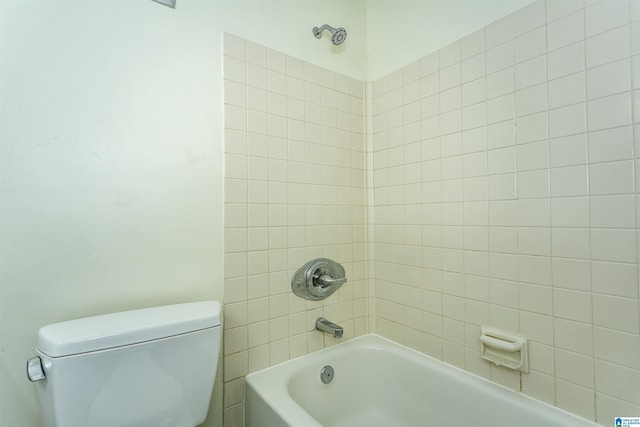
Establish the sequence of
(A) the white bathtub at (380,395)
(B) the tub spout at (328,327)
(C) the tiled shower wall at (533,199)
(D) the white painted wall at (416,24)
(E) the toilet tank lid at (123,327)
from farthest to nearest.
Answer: (B) the tub spout at (328,327) < (D) the white painted wall at (416,24) < (A) the white bathtub at (380,395) < (C) the tiled shower wall at (533,199) < (E) the toilet tank lid at (123,327)

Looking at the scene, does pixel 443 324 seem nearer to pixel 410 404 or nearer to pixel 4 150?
pixel 410 404

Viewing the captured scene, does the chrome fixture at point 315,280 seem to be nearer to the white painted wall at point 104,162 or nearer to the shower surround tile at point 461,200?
the shower surround tile at point 461,200

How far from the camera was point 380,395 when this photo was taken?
1.48 metres

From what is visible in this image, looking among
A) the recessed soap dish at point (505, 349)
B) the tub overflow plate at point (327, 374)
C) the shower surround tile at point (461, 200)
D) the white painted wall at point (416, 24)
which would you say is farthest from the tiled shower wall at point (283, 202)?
the recessed soap dish at point (505, 349)

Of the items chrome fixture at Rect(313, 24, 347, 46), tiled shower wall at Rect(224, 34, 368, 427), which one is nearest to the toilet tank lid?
tiled shower wall at Rect(224, 34, 368, 427)

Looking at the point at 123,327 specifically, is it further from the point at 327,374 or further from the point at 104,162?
the point at 327,374

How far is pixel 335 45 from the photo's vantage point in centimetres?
156

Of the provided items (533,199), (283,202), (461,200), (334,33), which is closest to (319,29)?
(334,33)

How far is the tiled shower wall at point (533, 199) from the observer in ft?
2.97

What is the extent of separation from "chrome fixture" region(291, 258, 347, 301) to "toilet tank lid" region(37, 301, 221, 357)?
1.49 ft

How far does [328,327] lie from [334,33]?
140cm

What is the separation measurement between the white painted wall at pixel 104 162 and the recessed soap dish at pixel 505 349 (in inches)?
41.9

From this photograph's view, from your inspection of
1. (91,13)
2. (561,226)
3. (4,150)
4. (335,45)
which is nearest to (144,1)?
(91,13)

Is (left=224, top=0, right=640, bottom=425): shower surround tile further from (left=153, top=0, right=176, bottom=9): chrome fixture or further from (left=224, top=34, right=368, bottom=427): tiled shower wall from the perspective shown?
(left=153, top=0, right=176, bottom=9): chrome fixture
